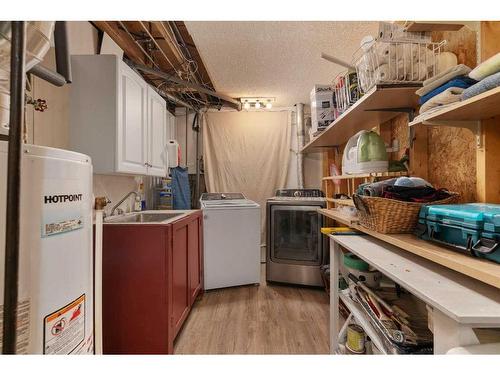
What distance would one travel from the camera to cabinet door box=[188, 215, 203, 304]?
8.09 feet

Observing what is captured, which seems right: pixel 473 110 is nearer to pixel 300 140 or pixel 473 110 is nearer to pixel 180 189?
pixel 300 140

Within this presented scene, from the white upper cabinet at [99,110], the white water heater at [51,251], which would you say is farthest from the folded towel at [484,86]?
the white upper cabinet at [99,110]

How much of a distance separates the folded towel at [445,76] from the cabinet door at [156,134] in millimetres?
2212

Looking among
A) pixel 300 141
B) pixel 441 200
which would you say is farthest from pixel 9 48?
pixel 300 141

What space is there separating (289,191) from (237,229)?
99 cm

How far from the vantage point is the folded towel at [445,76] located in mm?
917

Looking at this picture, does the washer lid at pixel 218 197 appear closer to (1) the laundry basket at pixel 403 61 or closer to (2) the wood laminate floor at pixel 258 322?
(2) the wood laminate floor at pixel 258 322

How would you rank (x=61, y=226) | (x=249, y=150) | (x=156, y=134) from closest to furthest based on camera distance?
(x=61, y=226) → (x=156, y=134) → (x=249, y=150)

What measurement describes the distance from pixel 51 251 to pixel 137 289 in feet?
3.69

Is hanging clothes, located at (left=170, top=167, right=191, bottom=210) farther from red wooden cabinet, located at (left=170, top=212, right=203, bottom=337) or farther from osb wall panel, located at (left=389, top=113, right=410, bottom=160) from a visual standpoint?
osb wall panel, located at (left=389, top=113, right=410, bottom=160)

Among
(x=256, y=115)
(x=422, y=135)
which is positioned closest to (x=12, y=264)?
(x=422, y=135)

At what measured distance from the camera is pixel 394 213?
1.10m
